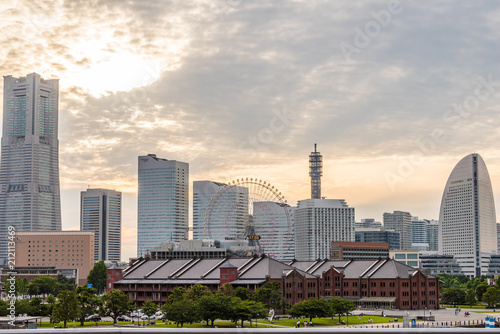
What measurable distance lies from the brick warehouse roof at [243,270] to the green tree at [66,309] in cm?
3432

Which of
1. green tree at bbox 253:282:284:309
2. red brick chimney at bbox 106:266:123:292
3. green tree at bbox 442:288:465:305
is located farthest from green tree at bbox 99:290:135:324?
green tree at bbox 442:288:465:305

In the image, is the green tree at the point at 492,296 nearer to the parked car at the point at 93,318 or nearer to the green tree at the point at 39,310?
the parked car at the point at 93,318

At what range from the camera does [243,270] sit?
5281 inches

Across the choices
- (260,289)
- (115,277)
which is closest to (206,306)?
(260,289)

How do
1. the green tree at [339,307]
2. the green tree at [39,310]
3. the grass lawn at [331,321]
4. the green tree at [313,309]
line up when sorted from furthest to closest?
the green tree at [39,310], the green tree at [339,307], the green tree at [313,309], the grass lawn at [331,321]

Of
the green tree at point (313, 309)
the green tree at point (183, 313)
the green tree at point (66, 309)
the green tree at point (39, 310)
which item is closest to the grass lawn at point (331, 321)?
the green tree at point (313, 309)

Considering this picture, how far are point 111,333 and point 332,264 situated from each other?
14512cm

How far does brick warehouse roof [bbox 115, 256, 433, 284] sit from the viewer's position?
131700 mm

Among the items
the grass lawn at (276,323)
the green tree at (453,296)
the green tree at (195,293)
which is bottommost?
the grass lawn at (276,323)

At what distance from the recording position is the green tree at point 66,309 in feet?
332

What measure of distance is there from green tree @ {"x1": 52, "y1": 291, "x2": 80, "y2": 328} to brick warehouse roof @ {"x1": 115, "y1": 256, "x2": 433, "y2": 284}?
3432 cm

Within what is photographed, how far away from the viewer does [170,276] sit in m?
138

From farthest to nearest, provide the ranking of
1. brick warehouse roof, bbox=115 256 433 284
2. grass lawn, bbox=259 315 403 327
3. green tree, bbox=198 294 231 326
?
brick warehouse roof, bbox=115 256 433 284
grass lawn, bbox=259 315 403 327
green tree, bbox=198 294 231 326

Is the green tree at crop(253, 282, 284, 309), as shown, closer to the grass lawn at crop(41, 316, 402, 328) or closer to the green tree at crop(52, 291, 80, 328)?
the grass lawn at crop(41, 316, 402, 328)
